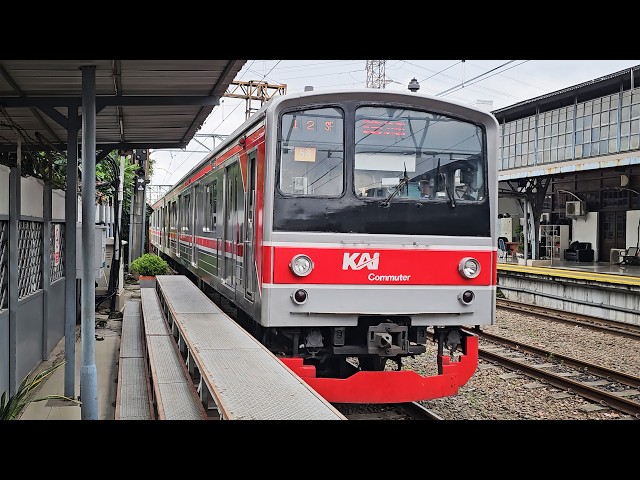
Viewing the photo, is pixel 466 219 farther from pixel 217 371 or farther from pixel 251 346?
pixel 217 371

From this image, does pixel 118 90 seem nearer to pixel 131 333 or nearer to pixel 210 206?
pixel 210 206

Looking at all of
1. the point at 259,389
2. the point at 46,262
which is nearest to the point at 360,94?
the point at 259,389

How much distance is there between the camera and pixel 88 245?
200 inches

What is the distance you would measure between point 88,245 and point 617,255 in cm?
1906

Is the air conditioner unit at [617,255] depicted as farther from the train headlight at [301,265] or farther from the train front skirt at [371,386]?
the train headlight at [301,265]

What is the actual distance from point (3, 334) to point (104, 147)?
12.6 ft

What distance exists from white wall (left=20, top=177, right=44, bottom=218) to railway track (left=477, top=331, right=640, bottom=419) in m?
6.06

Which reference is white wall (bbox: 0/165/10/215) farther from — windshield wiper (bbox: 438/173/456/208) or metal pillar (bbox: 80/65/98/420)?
windshield wiper (bbox: 438/173/456/208)

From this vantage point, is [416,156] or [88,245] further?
[416,156]

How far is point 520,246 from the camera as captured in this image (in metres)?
27.3

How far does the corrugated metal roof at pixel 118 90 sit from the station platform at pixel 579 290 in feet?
32.8

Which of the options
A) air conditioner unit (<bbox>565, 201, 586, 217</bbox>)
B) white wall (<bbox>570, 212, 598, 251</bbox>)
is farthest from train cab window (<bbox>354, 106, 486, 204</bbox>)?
white wall (<bbox>570, 212, 598, 251</bbox>)

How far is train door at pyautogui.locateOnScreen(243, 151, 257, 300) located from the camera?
20.5ft
